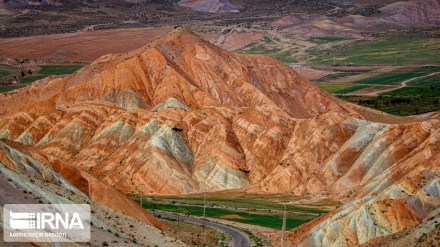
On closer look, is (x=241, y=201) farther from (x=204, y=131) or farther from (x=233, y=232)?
(x=233, y=232)

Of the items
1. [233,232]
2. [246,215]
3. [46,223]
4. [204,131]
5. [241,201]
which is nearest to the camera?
[46,223]

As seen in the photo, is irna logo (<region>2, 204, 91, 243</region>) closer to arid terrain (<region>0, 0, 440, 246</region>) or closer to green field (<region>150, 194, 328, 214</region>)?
arid terrain (<region>0, 0, 440, 246</region>)

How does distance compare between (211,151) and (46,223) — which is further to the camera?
(211,151)

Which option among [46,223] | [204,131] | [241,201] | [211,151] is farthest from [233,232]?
[204,131]

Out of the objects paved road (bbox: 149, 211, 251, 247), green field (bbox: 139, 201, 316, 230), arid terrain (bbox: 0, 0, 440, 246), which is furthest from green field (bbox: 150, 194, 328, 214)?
paved road (bbox: 149, 211, 251, 247)

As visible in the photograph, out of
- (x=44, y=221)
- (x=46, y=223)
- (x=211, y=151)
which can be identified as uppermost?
(x=211, y=151)

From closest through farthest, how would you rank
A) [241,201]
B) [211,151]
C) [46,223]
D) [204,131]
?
[46,223], [241,201], [211,151], [204,131]

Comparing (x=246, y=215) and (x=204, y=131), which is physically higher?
(x=204, y=131)

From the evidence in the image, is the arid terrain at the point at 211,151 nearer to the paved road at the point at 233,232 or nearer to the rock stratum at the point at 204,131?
the rock stratum at the point at 204,131

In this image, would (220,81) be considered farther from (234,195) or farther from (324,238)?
(324,238)
